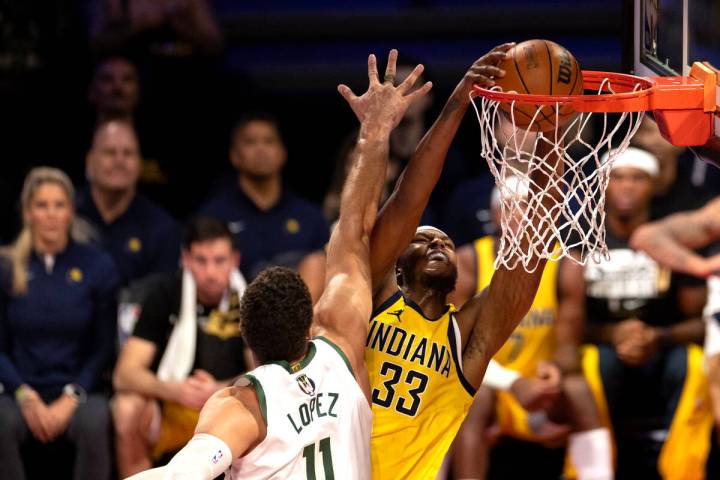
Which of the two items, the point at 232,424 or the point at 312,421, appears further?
the point at 312,421

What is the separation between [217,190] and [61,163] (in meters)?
1.04

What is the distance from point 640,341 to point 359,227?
2.64 meters

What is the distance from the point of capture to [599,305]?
21.0 ft

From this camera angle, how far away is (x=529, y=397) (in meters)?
5.96

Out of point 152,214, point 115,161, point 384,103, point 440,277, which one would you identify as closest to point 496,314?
point 440,277

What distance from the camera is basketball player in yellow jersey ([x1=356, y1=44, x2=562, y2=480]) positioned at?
4113mm

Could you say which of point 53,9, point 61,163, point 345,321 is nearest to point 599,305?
point 345,321

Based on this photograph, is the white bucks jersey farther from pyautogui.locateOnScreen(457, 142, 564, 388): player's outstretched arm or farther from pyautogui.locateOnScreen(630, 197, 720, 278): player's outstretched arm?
pyautogui.locateOnScreen(630, 197, 720, 278): player's outstretched arm

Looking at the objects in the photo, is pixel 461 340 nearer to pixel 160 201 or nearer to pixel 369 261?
pixel 369 261

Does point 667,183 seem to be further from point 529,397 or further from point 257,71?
point 257,71

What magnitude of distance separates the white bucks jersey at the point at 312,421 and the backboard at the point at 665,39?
1.48 meters

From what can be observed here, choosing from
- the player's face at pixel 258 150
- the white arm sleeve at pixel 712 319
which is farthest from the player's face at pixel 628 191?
A: the player's face at pixel 258 150

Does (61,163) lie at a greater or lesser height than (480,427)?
greater

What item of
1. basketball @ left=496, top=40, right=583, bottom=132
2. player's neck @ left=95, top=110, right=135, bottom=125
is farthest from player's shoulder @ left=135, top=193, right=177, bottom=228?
basketball @ left=496, top=40, right=583, bottom=132
